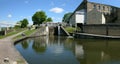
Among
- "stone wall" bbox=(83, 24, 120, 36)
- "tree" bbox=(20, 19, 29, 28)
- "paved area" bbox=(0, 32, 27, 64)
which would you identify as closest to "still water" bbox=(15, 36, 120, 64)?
"paved area" bbox=(0, 32, 27, 64)

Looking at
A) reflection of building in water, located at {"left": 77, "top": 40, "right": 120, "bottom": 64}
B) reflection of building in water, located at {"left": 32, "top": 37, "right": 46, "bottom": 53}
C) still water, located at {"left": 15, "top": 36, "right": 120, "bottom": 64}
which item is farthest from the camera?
reflection of building in water, located at {"left": 32, "top": 37, "right": 46, "bottom": 53}

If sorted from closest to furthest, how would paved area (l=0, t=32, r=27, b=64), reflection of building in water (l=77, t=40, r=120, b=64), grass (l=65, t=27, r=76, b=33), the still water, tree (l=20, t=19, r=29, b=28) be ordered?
1. paved area (l=0, t=32, r=27, b=64)
2. the still water
3. reflection of building in water (l=77, t=40, r=120, b=64)
4. grass (l=65, t=27, r=76, b=33)
5. tree (l=20, t=19, r=29, b=28)

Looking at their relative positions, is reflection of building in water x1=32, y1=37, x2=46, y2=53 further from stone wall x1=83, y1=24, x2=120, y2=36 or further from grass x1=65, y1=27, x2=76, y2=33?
grass x1=65, y1=27, x2=76, y2=33

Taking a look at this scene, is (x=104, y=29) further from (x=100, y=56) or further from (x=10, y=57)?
(x=10, y=57)

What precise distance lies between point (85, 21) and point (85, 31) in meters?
8.83

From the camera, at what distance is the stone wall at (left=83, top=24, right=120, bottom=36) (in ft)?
137

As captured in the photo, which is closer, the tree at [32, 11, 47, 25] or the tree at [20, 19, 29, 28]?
the tree at [32, 11, 47, 25]

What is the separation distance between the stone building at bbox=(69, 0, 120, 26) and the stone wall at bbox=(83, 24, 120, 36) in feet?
24.4

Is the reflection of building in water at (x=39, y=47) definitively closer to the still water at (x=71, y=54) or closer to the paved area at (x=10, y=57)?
the still water at (x=71, y=54)

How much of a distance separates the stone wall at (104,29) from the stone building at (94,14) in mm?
7444

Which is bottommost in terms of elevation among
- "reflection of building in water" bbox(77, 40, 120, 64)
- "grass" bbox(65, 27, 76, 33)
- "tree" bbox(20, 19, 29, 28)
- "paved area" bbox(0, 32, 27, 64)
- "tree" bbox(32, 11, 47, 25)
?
"reflection of building in water" bbox(77, 40, 120, 64)

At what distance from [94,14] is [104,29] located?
1060 cm

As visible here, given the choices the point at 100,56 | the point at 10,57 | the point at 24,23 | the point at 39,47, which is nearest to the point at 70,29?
the point at 39,47

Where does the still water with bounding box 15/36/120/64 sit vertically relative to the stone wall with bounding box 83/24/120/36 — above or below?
below
